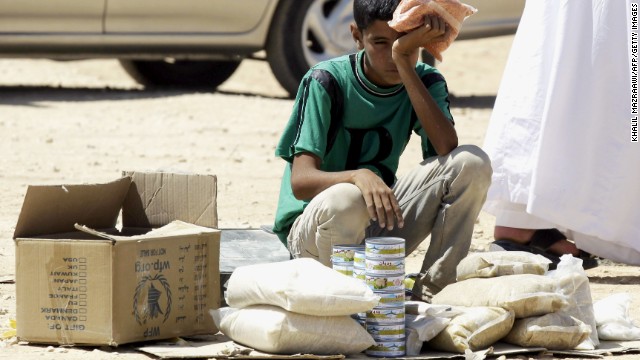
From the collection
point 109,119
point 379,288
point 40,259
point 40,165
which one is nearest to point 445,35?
point 379,288

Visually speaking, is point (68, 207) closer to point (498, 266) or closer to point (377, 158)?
point (377, 158)

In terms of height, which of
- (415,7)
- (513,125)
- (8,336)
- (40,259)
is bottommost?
(8,336)

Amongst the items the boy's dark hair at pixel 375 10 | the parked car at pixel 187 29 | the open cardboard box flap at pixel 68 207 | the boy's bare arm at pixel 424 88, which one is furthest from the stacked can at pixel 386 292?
the parked car at pixel 187 29

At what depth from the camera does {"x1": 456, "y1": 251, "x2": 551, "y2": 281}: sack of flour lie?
4.20 metres

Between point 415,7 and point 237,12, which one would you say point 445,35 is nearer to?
point 415,7

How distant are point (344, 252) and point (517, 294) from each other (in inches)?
21.7

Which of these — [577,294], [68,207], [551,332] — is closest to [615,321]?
[577,294]

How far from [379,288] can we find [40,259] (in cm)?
104

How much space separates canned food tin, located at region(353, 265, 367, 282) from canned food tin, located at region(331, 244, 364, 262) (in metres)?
0.06

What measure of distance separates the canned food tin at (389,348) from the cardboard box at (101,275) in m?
0.59

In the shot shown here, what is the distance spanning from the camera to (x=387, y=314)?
3.88 m

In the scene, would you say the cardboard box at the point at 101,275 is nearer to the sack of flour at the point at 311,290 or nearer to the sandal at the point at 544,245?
the sack of flour at the point at 311,290

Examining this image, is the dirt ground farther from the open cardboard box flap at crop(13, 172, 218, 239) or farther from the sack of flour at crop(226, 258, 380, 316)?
the sack of flour at crop(226, 258, 380, 316)

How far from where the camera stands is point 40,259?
3.97 m
